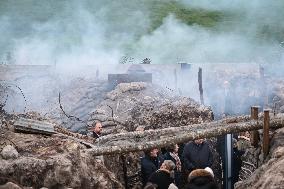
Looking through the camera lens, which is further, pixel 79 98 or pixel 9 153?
pixel 79 98

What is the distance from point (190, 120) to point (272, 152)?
157 inches

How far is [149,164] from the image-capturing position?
7.18 metres

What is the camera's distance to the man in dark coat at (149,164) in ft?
23.5

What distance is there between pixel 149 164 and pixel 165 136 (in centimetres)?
57

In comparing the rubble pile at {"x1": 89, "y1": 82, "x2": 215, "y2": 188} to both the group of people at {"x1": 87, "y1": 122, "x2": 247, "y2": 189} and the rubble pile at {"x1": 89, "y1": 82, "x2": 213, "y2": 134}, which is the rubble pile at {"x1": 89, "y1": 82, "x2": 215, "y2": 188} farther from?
the group of people at {"x1": 87, "y1": 122, "x2": 247, "y2": 189}

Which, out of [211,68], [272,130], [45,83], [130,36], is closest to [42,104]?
[45,83]

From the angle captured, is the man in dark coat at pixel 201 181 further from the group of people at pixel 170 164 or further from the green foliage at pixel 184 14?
the green foliage at pixel 184 14

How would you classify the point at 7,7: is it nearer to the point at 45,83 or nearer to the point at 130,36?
the point at 130,36

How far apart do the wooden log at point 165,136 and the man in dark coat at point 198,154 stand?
1.16ft

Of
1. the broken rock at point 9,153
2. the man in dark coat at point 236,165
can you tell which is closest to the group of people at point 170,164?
the man in dark coat at point 236,165

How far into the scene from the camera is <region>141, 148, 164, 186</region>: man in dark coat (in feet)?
23.5

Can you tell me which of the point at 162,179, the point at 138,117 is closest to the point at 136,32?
the point at 138,117

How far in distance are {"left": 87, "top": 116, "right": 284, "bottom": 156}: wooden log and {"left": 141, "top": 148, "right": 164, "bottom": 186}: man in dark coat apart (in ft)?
0.82

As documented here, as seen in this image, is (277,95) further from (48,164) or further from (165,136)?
(48,164)
